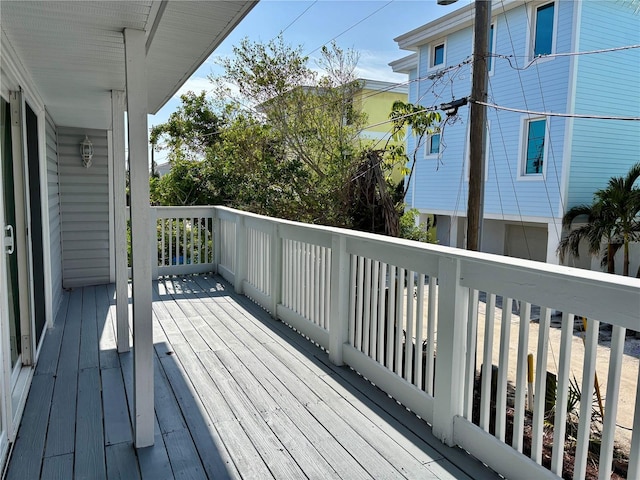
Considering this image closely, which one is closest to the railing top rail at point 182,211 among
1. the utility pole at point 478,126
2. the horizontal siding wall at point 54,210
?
the horizontal siding wall at point 54,210

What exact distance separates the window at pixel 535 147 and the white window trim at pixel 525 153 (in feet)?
0.10

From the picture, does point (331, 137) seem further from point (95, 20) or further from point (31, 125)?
point (95, 20)

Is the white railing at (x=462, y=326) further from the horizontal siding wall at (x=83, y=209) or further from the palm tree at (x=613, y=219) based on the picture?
the palm tree at (x=613, y=219)

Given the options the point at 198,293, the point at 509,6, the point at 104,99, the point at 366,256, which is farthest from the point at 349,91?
the point at 366,256

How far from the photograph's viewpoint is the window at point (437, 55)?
1196 cm

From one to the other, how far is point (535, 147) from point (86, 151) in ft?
29.3

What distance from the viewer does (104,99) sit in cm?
403

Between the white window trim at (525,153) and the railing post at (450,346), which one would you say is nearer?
the railing post at (450,346)

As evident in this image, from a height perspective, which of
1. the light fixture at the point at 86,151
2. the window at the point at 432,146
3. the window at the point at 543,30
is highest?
the window at the point at 543,30

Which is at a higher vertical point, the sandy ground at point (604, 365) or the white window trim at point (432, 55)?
the white window trim at point (432, 55)

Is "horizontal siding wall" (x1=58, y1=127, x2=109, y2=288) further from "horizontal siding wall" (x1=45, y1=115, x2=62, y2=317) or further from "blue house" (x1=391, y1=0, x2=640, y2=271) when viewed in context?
"blue house" (x1=391, y1=0, x2=640, y2=271)

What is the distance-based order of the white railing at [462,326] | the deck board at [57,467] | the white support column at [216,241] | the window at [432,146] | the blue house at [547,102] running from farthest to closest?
the window at [432,146] → the blue house at [547,102] → the white support column at [216,241] → the deck board at [57,467] → the white railing at [462,326]

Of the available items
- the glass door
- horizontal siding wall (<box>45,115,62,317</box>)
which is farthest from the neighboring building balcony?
horizontal siding wall (<box>45,115,62,317</box>)

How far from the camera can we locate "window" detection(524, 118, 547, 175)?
400 inches
